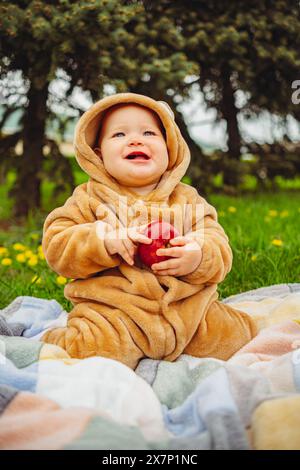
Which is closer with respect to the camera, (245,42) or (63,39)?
(63,39)

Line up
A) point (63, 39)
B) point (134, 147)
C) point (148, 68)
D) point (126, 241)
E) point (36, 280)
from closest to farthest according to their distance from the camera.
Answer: point (126, 241)
point (134, 147)
point (36, 280)
point (63, 39)
point (148, 68)

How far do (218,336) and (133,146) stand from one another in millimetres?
787

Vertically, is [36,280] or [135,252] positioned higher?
[135,252]

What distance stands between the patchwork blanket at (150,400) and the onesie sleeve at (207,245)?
300mm

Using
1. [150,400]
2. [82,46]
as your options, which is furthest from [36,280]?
[82,46]

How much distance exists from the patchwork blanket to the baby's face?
0.69 m

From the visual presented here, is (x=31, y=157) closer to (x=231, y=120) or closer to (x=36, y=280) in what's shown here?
(x=36, y=280)

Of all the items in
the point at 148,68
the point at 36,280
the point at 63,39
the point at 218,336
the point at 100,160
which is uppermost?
the point at 63,39

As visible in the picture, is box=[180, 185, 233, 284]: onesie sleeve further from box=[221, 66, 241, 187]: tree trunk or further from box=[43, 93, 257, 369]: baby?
box=[221, 66, 241, 187]: tree trunk

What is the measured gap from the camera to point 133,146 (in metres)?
2.31

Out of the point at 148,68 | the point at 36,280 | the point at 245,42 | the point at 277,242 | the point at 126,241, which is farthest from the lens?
the point at 245,42

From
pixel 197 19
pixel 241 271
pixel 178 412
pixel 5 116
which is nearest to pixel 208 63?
pixel 197 19

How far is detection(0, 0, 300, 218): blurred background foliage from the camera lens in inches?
163
